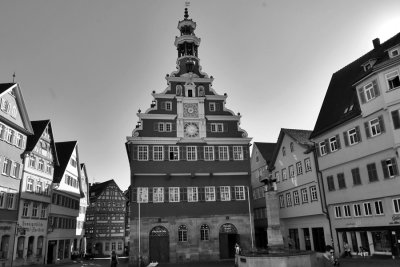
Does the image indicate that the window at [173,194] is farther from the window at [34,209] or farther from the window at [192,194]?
the window at [34,209]

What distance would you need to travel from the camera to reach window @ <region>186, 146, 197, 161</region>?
39128 mm

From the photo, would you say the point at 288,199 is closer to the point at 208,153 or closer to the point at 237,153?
Answer: the point at 237,153

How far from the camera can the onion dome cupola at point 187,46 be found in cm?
4328

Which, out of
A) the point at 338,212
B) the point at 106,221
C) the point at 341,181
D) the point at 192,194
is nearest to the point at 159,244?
the point at 192,194

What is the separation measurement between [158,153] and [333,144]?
58.7ft

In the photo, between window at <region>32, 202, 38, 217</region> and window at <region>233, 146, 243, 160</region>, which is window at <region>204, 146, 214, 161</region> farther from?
window at <region>32, 202, 38, 217</region>

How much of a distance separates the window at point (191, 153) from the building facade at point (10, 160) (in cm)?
1730

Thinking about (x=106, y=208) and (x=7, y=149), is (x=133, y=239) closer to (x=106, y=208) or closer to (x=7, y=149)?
(x=7, y=149)

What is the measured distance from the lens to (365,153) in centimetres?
2834

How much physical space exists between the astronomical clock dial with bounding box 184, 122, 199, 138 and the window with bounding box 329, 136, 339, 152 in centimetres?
1440

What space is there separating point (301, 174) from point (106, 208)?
56223mm

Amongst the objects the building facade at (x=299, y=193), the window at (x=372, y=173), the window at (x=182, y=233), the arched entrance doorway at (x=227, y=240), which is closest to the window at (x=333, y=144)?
the building facade at (x=299, y=193)

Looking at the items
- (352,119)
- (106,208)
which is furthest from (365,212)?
(106,208)

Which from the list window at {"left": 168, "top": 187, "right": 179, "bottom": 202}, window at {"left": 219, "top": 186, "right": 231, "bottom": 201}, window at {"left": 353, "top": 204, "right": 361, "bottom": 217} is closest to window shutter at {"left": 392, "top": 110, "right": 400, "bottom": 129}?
window at {"left": 353, "top": 204, "right": 361, "bottom": 217}
